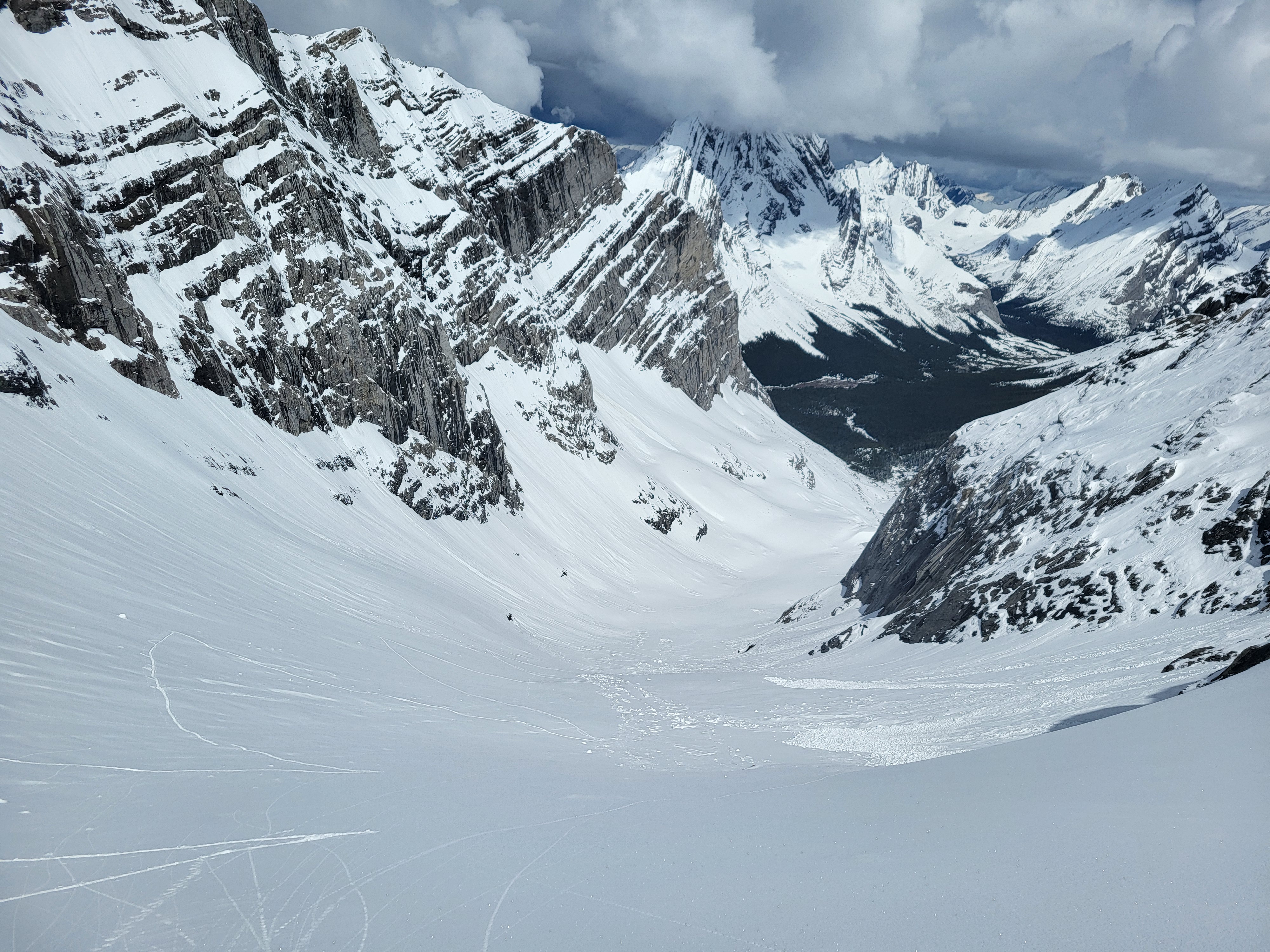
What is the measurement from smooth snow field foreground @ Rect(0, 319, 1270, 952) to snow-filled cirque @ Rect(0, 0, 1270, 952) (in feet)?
0.23

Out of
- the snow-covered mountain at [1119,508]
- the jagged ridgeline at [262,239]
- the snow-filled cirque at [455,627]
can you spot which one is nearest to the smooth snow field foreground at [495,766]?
the snow-filled cirque at [455,627]

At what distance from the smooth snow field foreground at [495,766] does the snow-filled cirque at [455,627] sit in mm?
70

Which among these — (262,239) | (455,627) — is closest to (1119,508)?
(455,627)

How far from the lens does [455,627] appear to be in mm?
33125

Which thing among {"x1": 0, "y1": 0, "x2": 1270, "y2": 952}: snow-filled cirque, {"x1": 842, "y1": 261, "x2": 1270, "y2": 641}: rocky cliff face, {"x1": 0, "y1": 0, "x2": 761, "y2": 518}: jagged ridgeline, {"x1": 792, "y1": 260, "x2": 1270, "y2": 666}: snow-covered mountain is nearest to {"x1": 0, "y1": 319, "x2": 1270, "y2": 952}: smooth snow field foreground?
{"x1": 0, "y1": 0, "x2": 1270, "y2": 952}: snow-filled cirque

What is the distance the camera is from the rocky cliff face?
18.5 metres

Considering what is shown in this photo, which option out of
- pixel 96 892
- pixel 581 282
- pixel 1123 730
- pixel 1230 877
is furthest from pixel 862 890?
pixel 581 282

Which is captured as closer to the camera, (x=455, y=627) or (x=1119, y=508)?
(x=1119, y=508)

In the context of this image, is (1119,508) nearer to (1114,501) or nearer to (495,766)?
(1114,501)

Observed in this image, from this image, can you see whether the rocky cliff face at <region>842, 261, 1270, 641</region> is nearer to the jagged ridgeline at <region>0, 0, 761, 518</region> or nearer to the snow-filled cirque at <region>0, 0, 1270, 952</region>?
the snow-filled cirque at <region>0, 0, 1270, 952</region>

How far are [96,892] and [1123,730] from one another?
11937mm

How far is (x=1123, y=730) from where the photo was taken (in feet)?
27.6

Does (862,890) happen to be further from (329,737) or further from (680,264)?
(680,264)

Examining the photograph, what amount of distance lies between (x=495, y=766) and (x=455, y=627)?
2054cm
